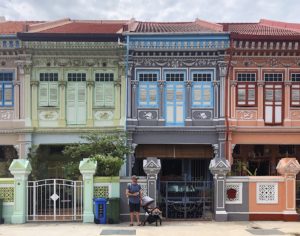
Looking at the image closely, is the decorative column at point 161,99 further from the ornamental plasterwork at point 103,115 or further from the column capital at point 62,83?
the column capital at point 62,83

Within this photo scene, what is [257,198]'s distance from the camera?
1473 cm

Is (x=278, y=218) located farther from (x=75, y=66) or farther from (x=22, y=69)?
(x=22, y=69)

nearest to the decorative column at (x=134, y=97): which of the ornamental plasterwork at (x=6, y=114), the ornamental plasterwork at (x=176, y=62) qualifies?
the ornamental plasterwork at (x=176, y=62)

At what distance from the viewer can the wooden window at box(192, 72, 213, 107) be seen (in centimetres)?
1973

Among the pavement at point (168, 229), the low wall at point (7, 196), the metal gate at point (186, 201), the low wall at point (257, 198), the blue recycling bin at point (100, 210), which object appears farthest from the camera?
the metal gate at point (186, 201)

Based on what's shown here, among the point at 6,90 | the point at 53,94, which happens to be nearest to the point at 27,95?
the point at 6,90

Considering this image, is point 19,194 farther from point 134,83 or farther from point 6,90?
point 134,83

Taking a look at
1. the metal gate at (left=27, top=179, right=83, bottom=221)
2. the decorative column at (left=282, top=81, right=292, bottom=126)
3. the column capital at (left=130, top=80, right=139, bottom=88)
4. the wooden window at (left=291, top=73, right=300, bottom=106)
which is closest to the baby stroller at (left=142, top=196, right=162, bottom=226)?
the metal gate at (left=27, top=179, right=83, bottom=221)

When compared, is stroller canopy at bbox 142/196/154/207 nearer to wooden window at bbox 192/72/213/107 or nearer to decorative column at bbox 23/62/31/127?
wooden window at bbox 192/72/213/107

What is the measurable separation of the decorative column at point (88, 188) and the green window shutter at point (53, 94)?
6.01 metres

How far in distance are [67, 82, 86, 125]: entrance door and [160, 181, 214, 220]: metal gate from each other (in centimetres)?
603

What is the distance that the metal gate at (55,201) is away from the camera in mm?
14453

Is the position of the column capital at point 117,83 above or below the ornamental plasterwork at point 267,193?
above

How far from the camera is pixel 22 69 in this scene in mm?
19469
